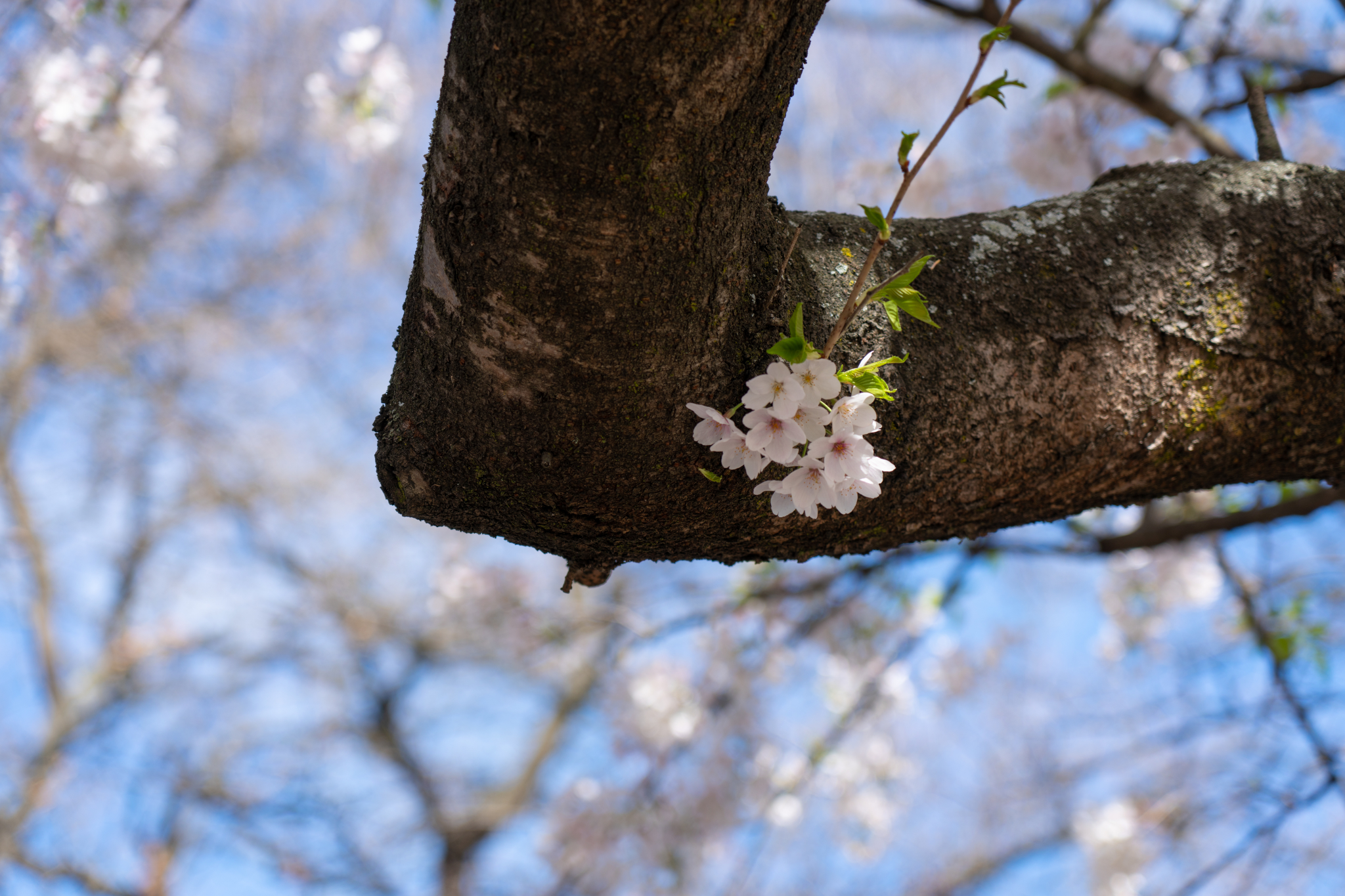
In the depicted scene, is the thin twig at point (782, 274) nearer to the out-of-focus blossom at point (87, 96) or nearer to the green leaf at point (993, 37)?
the green leaf at point (993, 37)

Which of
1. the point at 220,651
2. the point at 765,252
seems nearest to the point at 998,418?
the point at 765,252

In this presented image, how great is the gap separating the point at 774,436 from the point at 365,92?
2850mm

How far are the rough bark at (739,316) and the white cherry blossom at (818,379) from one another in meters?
0.09

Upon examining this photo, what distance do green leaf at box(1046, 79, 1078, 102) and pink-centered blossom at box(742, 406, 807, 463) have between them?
7.99ft

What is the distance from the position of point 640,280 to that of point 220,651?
653 cm

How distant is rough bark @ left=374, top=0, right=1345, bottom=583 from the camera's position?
0.72 m

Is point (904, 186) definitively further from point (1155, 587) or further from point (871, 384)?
point (1155, 587)

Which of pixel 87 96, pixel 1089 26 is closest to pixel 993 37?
pixel 1089 26

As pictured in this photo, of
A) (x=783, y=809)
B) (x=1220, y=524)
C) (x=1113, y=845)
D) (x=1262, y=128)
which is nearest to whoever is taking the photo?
(x=1262, y=128)

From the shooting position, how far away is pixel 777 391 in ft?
2.63

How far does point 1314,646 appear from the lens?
250 cm

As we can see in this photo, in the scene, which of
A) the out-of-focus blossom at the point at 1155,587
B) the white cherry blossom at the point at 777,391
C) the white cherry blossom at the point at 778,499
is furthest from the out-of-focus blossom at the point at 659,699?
the white cherry blossom at the point at 777,391

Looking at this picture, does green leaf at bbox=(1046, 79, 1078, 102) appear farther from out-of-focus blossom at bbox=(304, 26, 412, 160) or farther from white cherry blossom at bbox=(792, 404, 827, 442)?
white cherry blossom at bbox=(792, 404, 827, 442)

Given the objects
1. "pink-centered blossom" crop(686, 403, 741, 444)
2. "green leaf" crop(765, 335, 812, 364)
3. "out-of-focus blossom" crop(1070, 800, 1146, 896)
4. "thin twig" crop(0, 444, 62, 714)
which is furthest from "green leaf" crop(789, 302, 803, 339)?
"thin twig" crop(0, 444, 62, 714)
